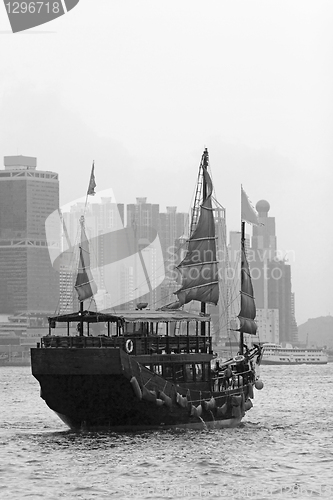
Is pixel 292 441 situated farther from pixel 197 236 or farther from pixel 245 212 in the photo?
pixel 245 212

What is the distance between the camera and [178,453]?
146 ft

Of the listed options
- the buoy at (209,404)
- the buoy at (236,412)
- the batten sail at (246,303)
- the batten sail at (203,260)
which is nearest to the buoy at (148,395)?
the buoy at (209,404)

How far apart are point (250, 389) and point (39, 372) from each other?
13962mm

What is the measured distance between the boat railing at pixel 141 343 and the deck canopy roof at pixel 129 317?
0.78 meters

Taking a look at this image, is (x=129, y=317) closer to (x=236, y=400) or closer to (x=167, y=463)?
(x=236, y=400)

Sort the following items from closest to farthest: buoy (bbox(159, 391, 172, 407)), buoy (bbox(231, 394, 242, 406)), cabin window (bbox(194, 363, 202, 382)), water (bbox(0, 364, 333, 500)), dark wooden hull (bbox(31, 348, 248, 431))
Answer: water (bbox(0, 364, 333, 500))
dark wooden hull (bbox(31, 348, 248, 431))
buoy (bbox(159, 391, 172, 407))
cabin window (bbox(194, 363, 202, 382))
buoy (bbox(231, 394, 242, 406))

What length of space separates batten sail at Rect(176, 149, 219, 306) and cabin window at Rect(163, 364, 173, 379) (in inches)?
355

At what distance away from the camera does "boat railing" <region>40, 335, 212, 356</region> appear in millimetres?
48312

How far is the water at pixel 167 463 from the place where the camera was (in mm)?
37250

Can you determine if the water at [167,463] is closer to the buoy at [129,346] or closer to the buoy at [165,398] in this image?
the buoy at [165,398]

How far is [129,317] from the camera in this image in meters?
50.6

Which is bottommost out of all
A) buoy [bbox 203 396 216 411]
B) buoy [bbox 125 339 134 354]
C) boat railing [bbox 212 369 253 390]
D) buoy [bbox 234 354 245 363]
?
buoy [bbox 203 396 216 411]

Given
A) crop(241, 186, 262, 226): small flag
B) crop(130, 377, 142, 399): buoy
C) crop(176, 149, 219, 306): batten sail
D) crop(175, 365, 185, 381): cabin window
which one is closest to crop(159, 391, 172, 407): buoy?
crop(130, 377, 142, 399): buoy

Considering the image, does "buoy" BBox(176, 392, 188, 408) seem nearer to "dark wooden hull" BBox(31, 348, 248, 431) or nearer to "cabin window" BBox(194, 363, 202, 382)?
"dark wooden hull" BBox(31, 348, 248, 431)
